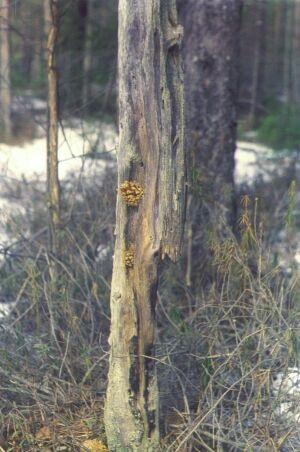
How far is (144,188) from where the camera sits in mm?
4141

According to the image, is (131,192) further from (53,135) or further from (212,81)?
(212,81)

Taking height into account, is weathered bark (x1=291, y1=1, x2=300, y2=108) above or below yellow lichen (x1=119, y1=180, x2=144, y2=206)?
above

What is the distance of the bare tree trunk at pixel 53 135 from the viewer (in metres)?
6.36

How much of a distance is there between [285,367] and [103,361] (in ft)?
4.10

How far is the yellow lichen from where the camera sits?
411 cm

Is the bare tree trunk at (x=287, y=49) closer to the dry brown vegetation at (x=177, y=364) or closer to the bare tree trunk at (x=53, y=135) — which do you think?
the bare tree trunk at (x=53, y=135)

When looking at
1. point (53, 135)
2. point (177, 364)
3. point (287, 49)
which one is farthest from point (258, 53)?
point (177, 364)

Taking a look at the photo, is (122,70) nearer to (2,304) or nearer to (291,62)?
(2,304)

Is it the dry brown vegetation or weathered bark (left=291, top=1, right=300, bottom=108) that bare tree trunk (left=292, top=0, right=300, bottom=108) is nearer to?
weathered bark (left=291, top=1, right=300, bottom=108)

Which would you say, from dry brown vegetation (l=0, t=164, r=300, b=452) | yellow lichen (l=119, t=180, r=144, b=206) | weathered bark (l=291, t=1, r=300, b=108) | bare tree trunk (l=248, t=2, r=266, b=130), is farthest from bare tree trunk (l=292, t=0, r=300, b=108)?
yellow lichen (l=119, t=180, r=144, b=206)

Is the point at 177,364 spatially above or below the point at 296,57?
below

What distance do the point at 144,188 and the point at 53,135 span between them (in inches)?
95.4

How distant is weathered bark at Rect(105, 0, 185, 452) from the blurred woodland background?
35 cm

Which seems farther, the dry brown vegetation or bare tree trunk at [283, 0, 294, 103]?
bare tree trunk at [283, 0, 294, 103]
